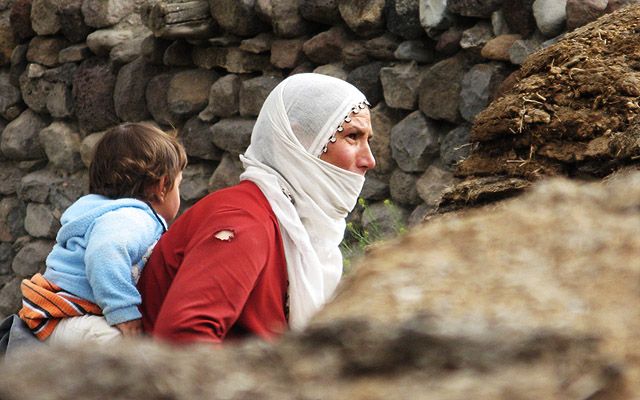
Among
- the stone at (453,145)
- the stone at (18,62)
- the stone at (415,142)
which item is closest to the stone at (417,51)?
the stone at (415,142)

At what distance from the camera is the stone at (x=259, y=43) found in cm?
551

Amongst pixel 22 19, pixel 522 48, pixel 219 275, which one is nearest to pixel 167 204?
pixel 219 275

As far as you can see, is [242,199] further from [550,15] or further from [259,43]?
[259,43]

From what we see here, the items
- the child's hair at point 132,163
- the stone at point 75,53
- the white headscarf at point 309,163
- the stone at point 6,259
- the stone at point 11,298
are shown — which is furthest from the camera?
the stone at point 6,259

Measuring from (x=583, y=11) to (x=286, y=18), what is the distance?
1752 millimetres

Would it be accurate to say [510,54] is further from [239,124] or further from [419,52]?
[239,124]

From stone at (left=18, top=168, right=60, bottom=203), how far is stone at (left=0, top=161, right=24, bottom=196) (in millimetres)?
170

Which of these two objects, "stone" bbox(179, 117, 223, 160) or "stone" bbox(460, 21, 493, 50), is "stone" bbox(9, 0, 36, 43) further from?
"stone" bbox(460, 21, 493, 50)

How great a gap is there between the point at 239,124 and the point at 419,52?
1.30m

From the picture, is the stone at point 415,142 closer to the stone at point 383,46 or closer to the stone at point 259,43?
the stone at point 383,46

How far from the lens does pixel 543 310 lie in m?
0.88

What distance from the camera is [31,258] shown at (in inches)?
279

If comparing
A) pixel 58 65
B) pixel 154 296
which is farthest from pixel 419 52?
pixel 58 65

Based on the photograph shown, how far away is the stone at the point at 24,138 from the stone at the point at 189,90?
4.87 feet
